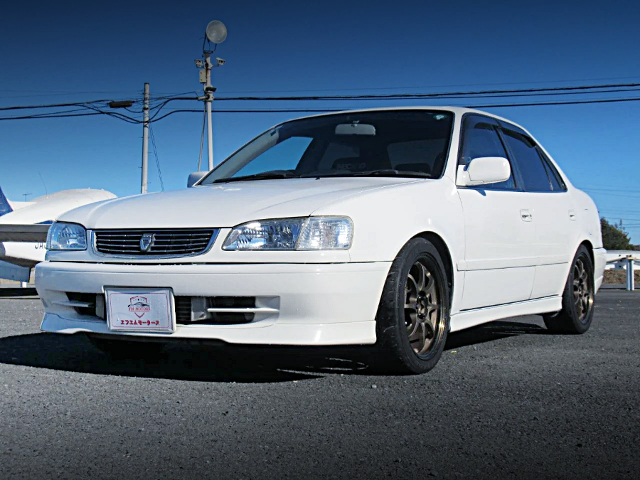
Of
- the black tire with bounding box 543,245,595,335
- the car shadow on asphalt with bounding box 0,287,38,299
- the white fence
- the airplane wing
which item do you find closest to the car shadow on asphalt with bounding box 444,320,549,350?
the black tire with bounding box 543,245,595,335

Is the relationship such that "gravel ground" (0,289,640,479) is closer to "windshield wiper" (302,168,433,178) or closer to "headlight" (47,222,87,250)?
"headlight" (47,222,87,250)

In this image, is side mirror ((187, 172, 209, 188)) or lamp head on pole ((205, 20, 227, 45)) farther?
lamp head on pole ((205, 20, 227, 45))

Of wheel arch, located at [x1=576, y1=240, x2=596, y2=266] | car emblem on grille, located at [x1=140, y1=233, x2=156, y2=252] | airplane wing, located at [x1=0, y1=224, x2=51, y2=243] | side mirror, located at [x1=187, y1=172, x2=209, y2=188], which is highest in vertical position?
side mirror, located at [x1=187, y1=172, x2=209, y2=188]

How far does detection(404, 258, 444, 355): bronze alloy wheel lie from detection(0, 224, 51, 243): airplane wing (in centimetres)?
1175

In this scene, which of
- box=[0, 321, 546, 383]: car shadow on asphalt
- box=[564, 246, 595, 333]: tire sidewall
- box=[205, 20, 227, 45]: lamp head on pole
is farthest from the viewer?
box=[205, 20, 227, 45]: lamp head on pole

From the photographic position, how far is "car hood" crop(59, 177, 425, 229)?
4.05 m

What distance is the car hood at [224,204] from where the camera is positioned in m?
4.05

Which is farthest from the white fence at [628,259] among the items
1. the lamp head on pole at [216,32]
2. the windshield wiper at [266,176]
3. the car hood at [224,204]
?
the lamp head on pole at [216,32]

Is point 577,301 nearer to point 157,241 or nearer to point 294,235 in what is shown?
point 294,235

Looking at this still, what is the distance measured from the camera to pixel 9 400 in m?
3.78

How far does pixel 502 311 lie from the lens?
530cm

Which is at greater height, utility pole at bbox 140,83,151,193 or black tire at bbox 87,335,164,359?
utility pole at bbox 140,83,151,193


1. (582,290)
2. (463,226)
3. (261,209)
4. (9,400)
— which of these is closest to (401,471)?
(261,209)

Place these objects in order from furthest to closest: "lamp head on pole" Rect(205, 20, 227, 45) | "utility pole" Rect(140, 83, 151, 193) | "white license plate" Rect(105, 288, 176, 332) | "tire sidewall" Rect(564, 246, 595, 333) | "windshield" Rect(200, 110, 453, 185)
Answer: "utility pole" Rect(140, 83, 151, 193)
"lamp head on pole" Rect(205, 20, 227, 45)
"tire sidewall" Rect(564, 246, 595, 333)
"windshield" Rect(200, 110, 453, 185)
"white license plate" Rect(105, 288, 176, 332)
